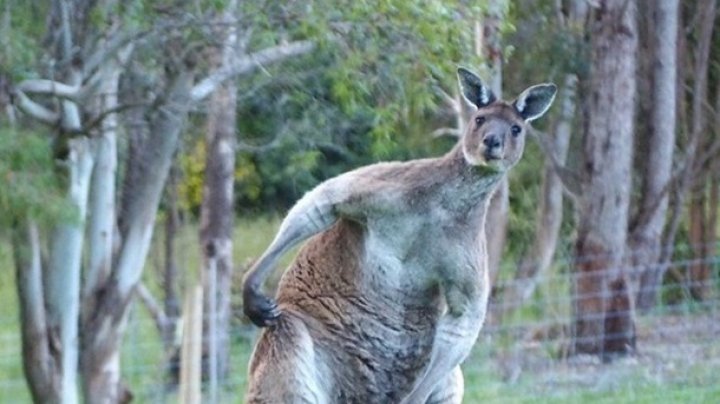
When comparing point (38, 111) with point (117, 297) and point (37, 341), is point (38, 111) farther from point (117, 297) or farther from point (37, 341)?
point (117, 297)

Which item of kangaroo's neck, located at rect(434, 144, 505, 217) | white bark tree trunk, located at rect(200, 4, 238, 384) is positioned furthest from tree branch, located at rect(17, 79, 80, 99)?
white bark tree trunk, located at rect(200, 4, 238, 384)

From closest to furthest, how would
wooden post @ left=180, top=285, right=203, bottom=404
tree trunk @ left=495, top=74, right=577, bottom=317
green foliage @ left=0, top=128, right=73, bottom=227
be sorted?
→ green foliage @ left=0, top=128, right=73, bottom=227 → wooden post @ left=180, top=285, right=203, bottom=404 → tree trunk @ left=495, top=74, right=577, bottom=317

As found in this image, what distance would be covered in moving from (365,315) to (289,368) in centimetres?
37

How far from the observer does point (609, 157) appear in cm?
1545

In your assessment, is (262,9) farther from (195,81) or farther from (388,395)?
(388,395)

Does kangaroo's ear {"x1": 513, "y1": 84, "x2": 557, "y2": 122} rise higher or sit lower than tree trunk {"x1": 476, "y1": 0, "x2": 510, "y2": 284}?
higher

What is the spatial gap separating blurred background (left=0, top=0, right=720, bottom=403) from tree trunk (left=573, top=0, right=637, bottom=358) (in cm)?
2

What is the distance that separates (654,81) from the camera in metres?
17.2

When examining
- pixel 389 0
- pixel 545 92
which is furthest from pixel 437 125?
pixel 545 92

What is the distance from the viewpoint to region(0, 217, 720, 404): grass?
41.2ft

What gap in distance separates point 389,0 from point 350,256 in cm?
279

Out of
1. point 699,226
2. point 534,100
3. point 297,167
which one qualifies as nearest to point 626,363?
point 297,167

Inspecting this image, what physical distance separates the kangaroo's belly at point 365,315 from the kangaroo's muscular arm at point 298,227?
0.19 m

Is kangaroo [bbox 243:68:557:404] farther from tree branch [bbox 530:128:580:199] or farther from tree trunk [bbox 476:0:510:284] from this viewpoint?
tree branch [bbox 530:128:580:199]
